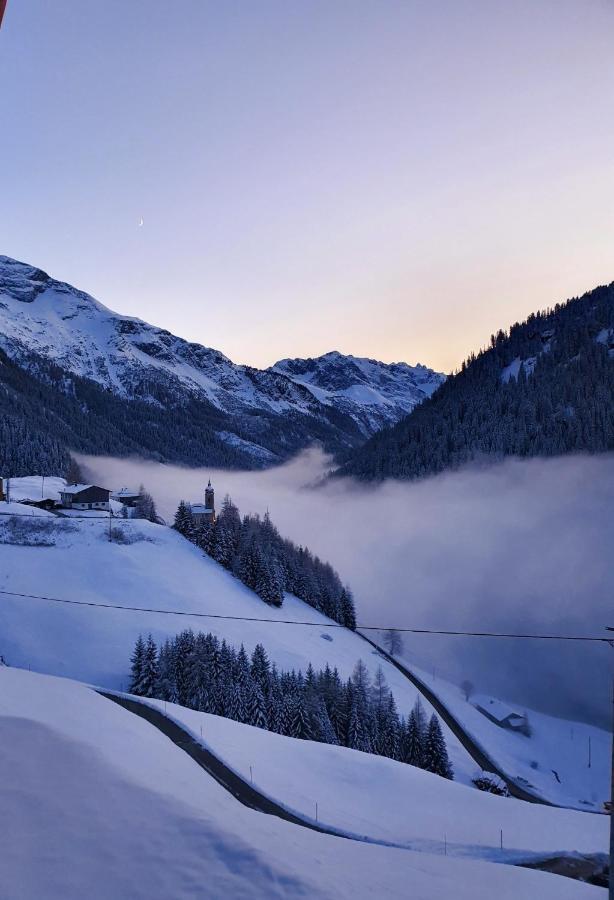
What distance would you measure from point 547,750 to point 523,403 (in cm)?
10484

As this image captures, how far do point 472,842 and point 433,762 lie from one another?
25.6 m

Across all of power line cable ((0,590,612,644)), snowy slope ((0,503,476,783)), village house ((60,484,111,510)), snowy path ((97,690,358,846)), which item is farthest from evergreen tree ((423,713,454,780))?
village house ((60,484,111,510))

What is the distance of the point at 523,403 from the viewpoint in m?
148

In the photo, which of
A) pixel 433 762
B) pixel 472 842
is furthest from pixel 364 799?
pixel 433 762

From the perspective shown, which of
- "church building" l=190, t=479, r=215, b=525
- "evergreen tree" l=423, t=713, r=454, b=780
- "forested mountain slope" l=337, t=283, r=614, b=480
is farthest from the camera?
"forested mountain slope" l=337, t=283, r=614, b=480

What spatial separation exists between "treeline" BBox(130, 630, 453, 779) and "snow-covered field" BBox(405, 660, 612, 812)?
17.3 m

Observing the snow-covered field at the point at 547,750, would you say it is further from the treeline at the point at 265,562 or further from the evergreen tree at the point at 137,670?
the evergreen tree at the point at 137,670

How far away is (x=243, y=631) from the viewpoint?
56.0 meters

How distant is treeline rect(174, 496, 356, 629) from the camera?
70.9 meters

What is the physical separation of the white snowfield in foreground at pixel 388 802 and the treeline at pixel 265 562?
39803mm

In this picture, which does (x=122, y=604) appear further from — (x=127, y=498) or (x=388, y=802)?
(x=127, y=498)

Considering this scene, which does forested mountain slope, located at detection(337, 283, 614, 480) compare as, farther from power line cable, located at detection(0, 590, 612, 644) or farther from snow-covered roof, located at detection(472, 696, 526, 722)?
power line cable, located at detection(0, 590, 612, 644)

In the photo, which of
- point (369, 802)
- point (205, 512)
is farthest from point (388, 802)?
point (205, 512)

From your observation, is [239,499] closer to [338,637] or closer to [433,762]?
A: [338,637]
